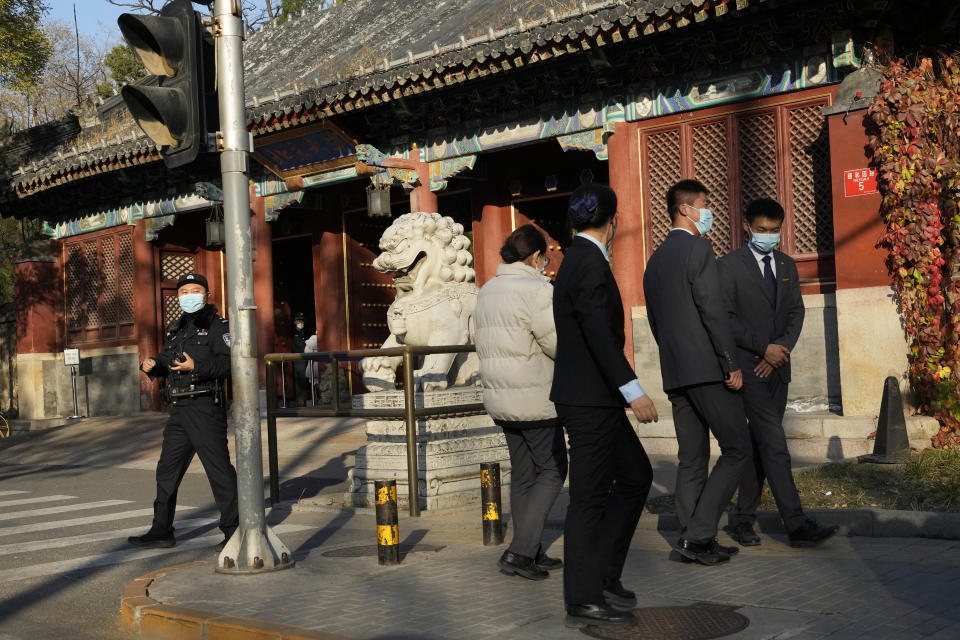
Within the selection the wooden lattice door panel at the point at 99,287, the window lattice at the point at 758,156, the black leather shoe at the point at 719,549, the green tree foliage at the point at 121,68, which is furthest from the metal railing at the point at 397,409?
the green tree foliage at the point at 121,68

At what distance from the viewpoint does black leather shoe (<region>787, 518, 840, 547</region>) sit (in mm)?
6395

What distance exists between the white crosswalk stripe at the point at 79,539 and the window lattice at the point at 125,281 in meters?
12.0

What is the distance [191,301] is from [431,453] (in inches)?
96.9

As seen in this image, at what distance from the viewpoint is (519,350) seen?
6.05 metres

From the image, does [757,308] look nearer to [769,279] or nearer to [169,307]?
[769,279]

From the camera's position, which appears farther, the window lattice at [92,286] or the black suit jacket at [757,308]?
the window lattice at [92,286]

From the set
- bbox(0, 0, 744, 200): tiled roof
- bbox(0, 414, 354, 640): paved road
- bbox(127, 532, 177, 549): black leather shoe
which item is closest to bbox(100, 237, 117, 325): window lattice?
bbox(0, 0, 744, 200): tiled roof

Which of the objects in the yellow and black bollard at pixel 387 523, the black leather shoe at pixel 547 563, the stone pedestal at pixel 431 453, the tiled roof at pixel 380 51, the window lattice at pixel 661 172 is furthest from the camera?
the window lattice at pixel 661 172

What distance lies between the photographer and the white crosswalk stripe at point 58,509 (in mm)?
10399

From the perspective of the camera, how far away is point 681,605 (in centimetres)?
523

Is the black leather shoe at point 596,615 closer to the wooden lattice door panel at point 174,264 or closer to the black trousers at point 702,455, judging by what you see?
the black trousers at point 702,455

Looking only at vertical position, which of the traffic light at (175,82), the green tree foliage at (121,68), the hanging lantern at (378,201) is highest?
the green tree foliage at (121,68)

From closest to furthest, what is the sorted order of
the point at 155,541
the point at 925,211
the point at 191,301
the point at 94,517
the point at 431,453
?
the point at 191,301 → the point at 155,541 → the point at 431,453 → the point at 94,517 → the point at 925,211

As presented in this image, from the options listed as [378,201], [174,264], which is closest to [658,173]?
[378,201]
